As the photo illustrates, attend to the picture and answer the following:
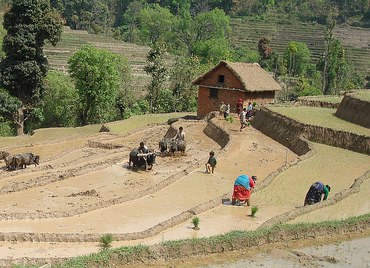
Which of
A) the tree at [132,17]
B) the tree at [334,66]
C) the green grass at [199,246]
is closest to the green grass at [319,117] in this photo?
the green grass at [199,246]

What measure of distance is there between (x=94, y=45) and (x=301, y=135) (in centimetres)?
4665

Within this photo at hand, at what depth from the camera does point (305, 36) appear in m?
86.8

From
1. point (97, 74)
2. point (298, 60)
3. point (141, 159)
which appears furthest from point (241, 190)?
point (298, 60)

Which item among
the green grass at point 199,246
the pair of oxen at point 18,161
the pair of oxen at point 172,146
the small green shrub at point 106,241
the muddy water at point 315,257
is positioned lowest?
the pair of oxen at point 18,161

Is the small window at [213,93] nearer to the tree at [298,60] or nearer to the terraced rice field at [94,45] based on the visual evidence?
the terraced rice field at [94,45]

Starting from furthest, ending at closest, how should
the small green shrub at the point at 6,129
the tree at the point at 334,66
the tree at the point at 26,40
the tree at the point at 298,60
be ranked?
the tree at the point at 298,60, the tree at the point at 334,66, the small green shrub at the point at 6,129, the tree at the point at 26,40

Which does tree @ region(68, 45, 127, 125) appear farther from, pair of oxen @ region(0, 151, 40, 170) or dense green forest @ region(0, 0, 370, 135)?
pair of oxen @ region(0, 151, 40, 170)

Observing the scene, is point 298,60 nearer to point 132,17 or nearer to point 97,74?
point 97,74

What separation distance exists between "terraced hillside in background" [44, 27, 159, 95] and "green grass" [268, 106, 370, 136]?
915 inches

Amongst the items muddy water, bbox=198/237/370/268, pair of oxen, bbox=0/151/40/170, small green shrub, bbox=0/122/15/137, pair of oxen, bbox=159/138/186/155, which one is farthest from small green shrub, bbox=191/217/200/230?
small green shrub, bbox=0/122/15/137

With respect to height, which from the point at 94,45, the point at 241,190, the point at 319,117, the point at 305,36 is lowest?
the point at 241,190

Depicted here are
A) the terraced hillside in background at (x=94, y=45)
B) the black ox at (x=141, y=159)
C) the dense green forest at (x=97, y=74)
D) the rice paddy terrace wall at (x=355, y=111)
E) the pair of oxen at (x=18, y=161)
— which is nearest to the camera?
the black ox at (x=141, y=159)

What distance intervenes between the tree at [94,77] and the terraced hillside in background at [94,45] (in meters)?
11.8

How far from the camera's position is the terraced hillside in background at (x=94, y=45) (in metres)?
59.9
